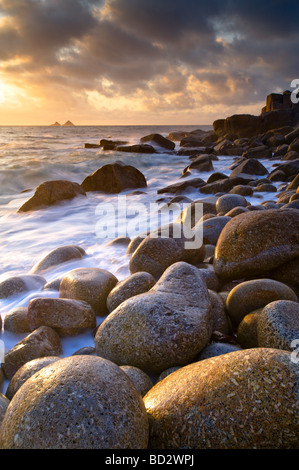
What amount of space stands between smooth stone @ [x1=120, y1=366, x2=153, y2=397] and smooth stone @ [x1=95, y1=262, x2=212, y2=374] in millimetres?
→ 110

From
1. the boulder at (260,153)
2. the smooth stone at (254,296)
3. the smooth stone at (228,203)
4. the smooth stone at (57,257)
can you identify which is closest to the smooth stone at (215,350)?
the smooth stone at (254,296)

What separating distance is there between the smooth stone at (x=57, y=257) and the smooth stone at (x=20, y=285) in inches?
20.1

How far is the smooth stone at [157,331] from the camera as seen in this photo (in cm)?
200

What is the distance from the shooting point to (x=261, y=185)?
8.59m

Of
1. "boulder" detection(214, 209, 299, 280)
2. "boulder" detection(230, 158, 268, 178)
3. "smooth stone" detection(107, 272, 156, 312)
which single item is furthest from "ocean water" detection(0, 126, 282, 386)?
"boulder" detection(230, 158, 268, 178)

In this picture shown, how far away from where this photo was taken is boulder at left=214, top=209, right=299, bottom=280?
2.89 metres

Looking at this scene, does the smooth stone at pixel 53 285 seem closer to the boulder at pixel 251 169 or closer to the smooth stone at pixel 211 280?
the smooth stone at pixel 211 280

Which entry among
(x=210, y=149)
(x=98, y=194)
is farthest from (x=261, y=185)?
(x=210, y=149)

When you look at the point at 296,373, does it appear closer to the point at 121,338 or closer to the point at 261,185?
the point at 121,338

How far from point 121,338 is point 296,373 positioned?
1.14 m

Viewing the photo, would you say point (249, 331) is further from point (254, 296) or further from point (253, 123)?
point (253, 123)

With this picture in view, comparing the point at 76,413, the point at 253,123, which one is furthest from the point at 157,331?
the point at 253,123

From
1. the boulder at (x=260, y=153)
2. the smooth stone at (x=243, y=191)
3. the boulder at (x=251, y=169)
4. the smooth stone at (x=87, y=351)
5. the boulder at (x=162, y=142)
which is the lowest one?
the smooth stone at (x=87, y=351)

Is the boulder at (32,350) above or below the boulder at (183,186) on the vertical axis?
below
